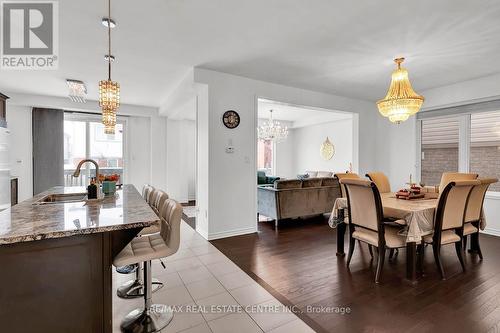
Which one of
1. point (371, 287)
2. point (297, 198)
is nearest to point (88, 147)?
point (297, 198)

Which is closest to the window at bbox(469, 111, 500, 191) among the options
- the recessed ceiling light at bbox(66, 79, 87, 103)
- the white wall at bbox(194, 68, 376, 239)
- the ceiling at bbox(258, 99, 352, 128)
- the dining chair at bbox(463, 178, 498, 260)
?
the dining chair at bbox(463, 178, 498, 260)

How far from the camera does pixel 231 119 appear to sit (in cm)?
400

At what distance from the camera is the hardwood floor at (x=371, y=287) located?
6.09 ft

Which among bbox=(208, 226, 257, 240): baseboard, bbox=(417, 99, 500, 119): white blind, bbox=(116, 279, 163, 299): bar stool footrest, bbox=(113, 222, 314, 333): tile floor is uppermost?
bbox=(417, 99, 500, 119): white blind

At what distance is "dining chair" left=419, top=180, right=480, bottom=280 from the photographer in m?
2.40

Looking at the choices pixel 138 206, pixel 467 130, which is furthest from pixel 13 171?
pixel 467 130

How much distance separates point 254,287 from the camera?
2.37 m

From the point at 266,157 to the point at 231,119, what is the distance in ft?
17.3

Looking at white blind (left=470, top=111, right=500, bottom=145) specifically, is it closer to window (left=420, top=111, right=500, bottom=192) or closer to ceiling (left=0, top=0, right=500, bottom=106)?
window (left=420, top=111, right=500, bottom=192)

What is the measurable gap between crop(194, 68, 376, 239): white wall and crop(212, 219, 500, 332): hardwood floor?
1.65 feet

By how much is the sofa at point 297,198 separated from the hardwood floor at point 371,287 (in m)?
0.95

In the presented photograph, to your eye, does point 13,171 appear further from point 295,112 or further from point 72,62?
point 295,112

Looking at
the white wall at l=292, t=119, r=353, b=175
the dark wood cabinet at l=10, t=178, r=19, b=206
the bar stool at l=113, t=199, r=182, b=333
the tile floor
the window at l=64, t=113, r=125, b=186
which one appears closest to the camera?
the bar stool at l=113, t=199, r=182, b=333

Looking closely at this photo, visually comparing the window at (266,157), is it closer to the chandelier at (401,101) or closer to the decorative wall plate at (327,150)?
the decorative wall plate at (327,150)
